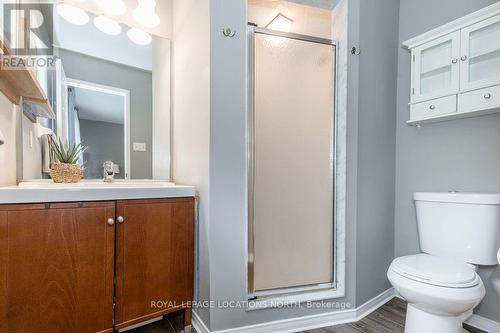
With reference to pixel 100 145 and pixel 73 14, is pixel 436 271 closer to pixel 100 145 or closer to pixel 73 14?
pixel 100 145

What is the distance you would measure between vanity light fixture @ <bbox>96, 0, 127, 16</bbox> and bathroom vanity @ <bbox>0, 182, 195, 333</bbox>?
130cm

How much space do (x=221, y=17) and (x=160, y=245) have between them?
126cm

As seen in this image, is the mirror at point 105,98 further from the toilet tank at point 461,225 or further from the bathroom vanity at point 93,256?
the toilet tank at point 461,225

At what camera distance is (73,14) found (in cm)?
170

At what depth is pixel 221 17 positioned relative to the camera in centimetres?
141

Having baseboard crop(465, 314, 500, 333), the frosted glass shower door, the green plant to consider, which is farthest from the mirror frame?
baseboard crop(465, 314, 500, 333)

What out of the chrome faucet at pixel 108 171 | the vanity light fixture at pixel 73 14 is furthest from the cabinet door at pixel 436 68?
the vanity light fixture at pixel 73 14

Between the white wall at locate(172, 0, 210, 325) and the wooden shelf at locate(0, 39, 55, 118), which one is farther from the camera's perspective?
the white wall at locate(172, 0, 210, 325)

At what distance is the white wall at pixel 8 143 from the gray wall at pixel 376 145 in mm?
1869

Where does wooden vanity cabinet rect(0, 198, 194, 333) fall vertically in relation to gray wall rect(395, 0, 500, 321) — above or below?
below

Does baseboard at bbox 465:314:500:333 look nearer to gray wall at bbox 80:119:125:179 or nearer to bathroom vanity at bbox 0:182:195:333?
bathroom vanity at bbox 0:182:195:333

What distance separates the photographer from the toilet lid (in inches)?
45.4

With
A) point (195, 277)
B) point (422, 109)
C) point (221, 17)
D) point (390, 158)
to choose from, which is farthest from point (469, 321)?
point (221, 17)

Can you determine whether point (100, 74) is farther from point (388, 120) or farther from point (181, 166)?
point (388, 120)
